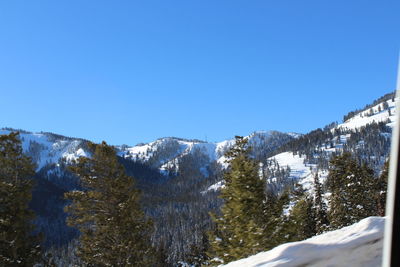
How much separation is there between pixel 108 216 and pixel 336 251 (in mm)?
16008

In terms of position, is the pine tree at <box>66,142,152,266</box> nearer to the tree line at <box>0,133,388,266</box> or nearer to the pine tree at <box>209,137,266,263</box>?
the tree line at <box>0,133,388,266</box>

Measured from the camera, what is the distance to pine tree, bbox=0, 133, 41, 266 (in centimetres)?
1527

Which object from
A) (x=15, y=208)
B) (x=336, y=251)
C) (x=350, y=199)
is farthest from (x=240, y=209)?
(x=350, y=199)

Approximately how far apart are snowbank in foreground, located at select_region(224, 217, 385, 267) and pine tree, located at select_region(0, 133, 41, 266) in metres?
13.8

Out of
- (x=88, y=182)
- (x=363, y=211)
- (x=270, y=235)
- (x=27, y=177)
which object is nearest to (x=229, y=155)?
(x=270, y=235)

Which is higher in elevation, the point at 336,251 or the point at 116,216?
the point at 336,251

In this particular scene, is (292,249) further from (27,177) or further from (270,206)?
(27,177)

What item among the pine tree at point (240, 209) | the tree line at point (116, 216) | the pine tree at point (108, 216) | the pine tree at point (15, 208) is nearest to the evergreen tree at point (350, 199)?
the tree line at point (116, 216)

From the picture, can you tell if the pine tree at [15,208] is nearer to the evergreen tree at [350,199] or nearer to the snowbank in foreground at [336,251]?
the snowbank in foreground at [336,251]

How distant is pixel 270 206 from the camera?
18.7 metres

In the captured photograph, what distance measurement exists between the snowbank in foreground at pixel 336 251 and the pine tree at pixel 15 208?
13800 millimetres

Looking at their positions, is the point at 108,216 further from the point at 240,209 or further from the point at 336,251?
the point at 336,251

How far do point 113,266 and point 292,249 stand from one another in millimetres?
15224

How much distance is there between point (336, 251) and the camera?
4.19 metres
